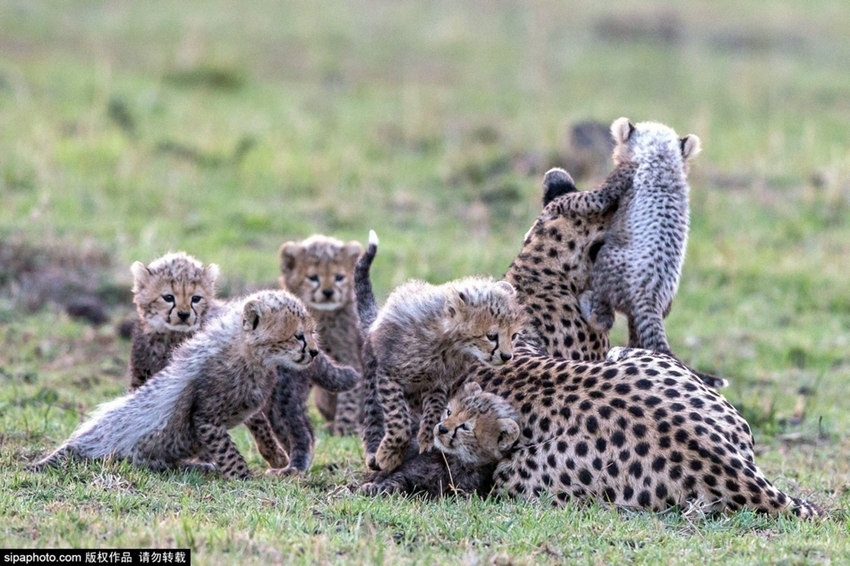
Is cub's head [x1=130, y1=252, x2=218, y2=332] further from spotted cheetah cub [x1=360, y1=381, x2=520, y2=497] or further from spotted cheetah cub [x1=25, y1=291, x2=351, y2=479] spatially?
spotted cheetah cub [x1=360, y1=381, x2=520, y2=497]

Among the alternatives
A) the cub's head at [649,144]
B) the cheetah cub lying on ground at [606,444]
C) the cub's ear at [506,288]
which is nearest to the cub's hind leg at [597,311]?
the cub's ear at [506,288]

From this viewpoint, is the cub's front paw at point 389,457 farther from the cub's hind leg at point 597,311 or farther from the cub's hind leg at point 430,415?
the cub's hind leg at point 597,311

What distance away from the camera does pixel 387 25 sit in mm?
18297

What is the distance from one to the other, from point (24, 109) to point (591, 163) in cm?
559

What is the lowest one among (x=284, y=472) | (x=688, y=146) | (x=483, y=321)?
(x=284, y=472)

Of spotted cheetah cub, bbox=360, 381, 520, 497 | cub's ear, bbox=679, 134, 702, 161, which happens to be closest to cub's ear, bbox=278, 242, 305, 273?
cub's ear, bbox=679, 134, 702, 161

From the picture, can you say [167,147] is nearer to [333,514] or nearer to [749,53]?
[333,514]

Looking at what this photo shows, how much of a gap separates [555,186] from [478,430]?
173 cm

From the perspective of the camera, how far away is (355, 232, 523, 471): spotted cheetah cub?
199 inches

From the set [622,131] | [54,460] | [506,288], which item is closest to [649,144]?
[622,131]

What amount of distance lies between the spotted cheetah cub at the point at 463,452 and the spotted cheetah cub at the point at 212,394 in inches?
24.7

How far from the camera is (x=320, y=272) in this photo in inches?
275

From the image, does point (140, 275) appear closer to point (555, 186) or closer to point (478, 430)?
point (478, 430)

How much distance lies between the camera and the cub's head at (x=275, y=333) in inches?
199
